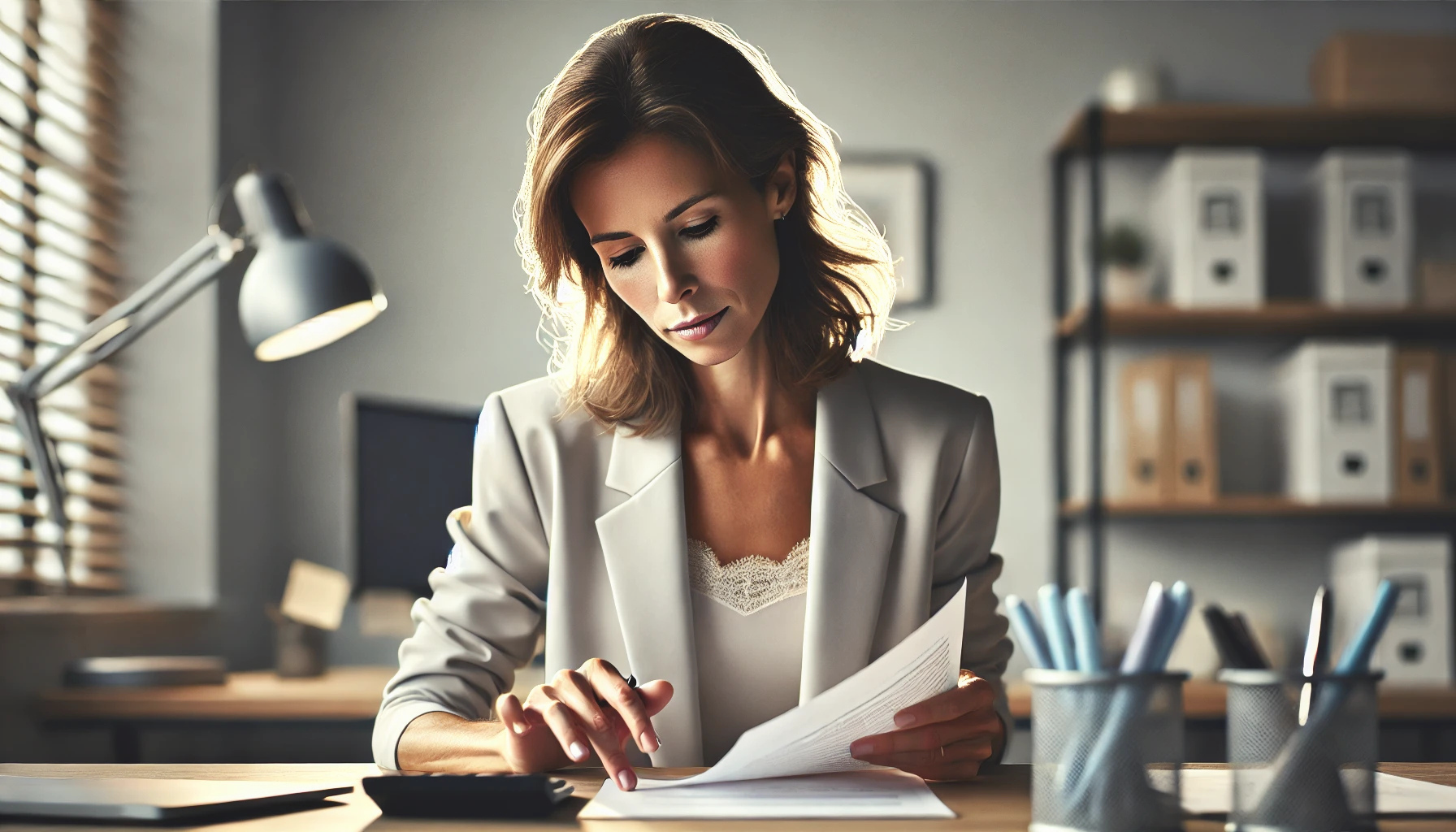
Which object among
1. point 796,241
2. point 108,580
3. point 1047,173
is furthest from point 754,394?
→ point 1047,173

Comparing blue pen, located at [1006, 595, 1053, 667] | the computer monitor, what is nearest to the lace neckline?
blue pen, located at [1006, 595, 1053, 667]

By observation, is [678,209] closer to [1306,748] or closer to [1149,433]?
[1306,748]

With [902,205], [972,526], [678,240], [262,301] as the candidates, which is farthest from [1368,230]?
[262,301]

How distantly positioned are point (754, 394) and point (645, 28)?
43cm

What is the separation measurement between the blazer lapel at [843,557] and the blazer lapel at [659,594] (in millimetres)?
122

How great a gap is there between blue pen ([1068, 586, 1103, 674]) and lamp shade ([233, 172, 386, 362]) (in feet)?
4.74

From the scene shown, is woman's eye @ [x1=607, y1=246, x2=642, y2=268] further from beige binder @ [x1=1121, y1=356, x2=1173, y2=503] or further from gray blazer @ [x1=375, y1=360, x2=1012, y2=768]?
beige binder @ [x1=1121, y1=356, x2=1173, y2=503]

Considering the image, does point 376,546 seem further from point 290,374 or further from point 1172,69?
point 1172,69

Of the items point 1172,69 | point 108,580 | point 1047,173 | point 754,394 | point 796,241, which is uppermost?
point 1172,69

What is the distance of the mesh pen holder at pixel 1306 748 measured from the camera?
0.63 metres

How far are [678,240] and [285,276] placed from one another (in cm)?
88

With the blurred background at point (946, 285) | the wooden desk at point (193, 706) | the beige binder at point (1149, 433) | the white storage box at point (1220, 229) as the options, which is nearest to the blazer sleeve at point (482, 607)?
the wooden desk at point (193, 706)

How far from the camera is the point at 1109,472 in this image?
324cm

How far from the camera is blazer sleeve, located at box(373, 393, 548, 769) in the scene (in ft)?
3.72
